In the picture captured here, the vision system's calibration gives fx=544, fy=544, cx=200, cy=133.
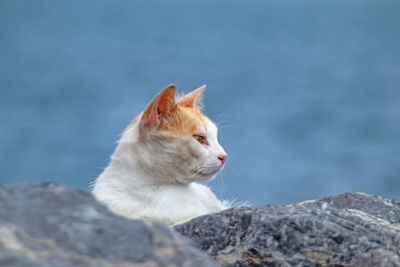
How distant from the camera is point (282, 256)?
160cm

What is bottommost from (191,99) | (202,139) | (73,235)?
(73,235)

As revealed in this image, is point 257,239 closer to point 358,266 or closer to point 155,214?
point 358,266

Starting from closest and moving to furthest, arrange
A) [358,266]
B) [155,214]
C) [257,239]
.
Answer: [358,266] → [257,239] → [155,214]

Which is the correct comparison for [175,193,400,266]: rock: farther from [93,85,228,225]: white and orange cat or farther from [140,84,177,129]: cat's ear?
[140,84,177,129]: cat's ear

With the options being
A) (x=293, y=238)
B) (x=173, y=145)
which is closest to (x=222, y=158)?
(x=173, y=145)

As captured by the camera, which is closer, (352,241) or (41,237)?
(41,237)

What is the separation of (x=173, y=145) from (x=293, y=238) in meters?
0.89

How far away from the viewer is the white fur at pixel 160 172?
2.32 m

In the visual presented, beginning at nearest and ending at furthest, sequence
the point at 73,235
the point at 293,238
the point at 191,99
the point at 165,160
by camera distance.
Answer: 1. the point at 73,235
2. the point at 293,238
3. the point at 165,160
4. the point at 191,99

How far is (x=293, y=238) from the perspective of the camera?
5.37 feet

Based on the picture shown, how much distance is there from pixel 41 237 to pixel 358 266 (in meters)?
0.91

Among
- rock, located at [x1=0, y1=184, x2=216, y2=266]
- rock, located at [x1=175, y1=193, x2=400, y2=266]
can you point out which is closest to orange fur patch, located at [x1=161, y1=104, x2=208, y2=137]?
rock, located at [x1=175, y1=193, x2=400, y2=266]

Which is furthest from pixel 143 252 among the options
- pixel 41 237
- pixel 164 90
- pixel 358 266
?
pixel 164 90

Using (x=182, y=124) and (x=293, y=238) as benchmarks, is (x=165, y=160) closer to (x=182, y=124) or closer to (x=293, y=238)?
(x=182, y=124)
